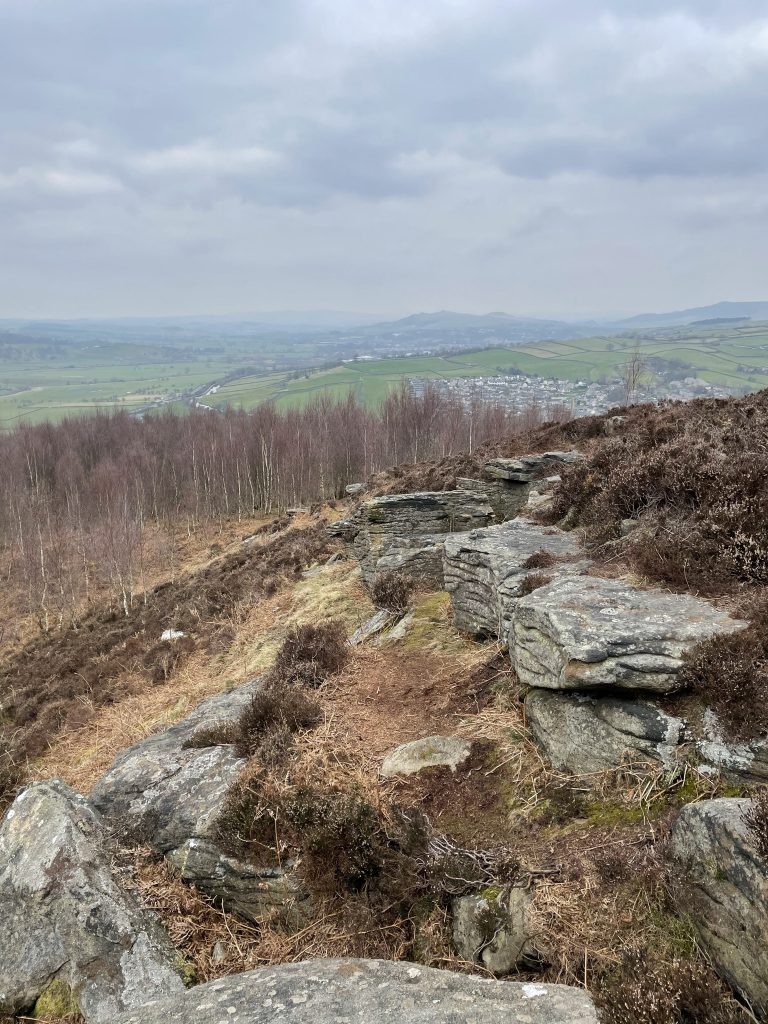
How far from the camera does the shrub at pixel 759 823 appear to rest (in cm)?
357

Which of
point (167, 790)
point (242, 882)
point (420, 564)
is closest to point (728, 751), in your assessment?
Result: point (242, 882)

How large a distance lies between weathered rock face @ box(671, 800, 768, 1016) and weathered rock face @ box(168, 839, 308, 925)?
350cm

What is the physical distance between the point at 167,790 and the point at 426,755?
10.4ft

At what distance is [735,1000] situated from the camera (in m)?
3.34

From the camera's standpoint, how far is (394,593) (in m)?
11.7

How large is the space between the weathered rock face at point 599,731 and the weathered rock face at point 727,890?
1.02 meters

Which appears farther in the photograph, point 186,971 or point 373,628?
point 373,628

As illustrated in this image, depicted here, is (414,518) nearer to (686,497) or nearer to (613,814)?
(686,497)

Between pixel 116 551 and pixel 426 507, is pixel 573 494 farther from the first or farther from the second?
pixel 116 551

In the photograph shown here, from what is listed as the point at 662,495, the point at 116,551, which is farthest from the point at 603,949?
the point at 116,551

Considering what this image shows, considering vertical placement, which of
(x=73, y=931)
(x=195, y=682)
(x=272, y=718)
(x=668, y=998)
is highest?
(x=668, y=998)

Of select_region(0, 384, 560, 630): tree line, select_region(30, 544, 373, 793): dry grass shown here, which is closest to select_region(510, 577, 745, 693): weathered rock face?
select_region(30, 544, 373, 793): dry grass

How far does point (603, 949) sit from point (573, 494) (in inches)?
317

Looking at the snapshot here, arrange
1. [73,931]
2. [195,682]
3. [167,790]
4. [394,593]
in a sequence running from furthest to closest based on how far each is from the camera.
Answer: [195,682], [394,593], [167,790], [73,931]
